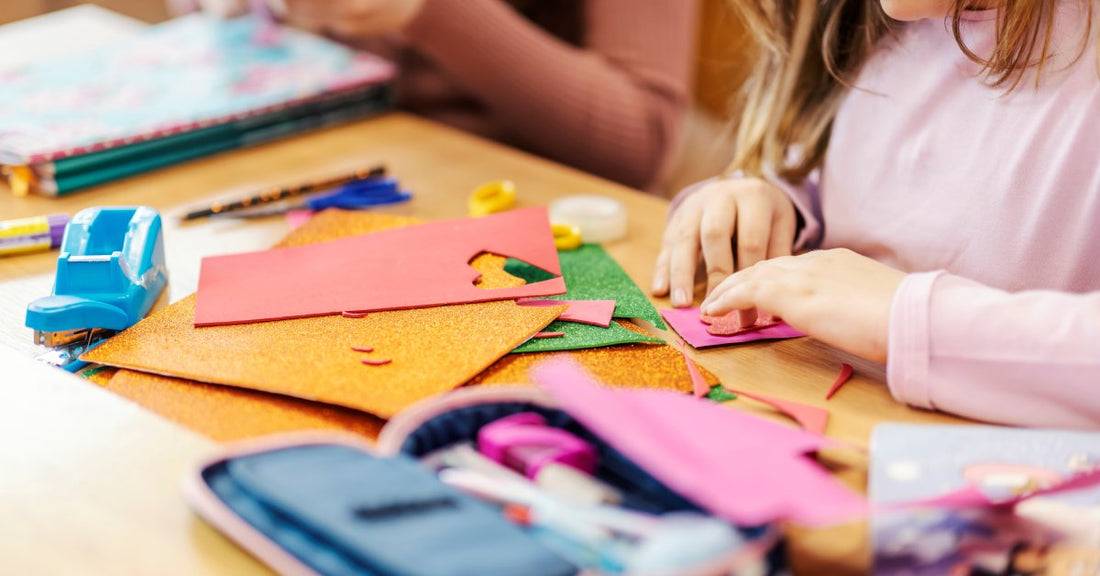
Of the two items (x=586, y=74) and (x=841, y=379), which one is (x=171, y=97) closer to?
(x=586, y=74)

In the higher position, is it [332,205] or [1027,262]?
[1027,262]

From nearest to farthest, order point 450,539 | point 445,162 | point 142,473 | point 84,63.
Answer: point 450,539, point 142,473, point 445,162, point 84,63

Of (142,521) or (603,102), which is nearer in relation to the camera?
(142,521)

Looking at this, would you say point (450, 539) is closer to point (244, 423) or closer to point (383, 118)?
point (244, 423)

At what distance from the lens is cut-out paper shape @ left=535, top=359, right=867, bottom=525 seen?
1.26ft

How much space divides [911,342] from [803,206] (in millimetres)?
271

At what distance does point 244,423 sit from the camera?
0.55 meters

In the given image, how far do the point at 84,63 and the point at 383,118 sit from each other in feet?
1.04

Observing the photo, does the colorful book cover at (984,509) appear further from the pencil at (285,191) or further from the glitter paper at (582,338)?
the pencil at (285,191)

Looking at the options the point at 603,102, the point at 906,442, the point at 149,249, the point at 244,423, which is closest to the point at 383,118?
the point at 603,102

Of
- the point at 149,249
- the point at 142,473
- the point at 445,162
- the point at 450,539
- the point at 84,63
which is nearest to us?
the point at 450,539

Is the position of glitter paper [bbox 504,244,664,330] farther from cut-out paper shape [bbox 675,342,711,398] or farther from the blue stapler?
the blue stapler

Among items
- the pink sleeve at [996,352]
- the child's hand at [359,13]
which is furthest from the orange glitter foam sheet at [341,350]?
the child's hand at [359,13]

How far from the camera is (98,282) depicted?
2.16ft
